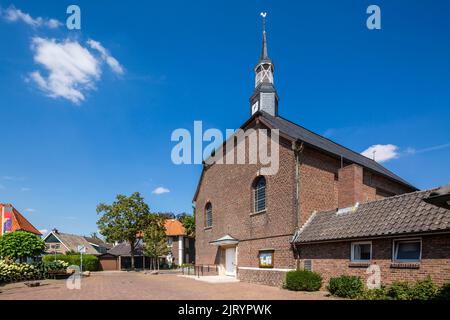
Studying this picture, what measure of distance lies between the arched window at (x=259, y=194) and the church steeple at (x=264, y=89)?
26.5 ft

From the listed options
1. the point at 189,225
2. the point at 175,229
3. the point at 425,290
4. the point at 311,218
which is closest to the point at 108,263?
the point at 175,229

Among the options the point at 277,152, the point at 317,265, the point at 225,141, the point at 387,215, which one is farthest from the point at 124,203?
the point at 387,215

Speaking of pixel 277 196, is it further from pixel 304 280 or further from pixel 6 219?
pixel 6 219

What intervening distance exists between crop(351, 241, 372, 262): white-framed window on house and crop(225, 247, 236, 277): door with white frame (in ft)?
35.3

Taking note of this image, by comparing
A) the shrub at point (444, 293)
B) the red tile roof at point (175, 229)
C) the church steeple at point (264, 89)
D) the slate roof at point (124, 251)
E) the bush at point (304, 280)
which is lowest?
the slate roof at point (124, 251)

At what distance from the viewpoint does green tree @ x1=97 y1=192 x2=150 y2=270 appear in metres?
40.8

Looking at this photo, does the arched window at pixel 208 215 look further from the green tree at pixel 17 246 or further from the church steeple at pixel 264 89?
the green tree at pixel 17 246

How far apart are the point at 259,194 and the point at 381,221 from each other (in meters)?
8.87

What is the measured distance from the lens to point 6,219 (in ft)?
136

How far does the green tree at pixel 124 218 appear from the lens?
40.8m

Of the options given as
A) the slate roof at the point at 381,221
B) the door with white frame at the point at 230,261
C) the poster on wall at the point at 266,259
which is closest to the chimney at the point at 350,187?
the slate roof at the point at 381,221

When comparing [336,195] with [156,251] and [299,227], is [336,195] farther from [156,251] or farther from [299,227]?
[156,251]

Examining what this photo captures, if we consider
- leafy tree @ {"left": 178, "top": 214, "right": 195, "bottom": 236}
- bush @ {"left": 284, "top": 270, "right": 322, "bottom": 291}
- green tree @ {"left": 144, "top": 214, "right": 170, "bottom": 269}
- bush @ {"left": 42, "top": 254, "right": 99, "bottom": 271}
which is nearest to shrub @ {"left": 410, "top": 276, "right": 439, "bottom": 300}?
bush @ {"left": 284, "top": 270, "right": 322, "bottom": 291}

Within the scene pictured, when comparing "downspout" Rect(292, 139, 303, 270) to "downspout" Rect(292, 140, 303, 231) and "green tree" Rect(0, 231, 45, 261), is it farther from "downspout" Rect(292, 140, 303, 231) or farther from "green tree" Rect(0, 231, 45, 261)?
"green tree" Rect(0, 231, 45, 261)
